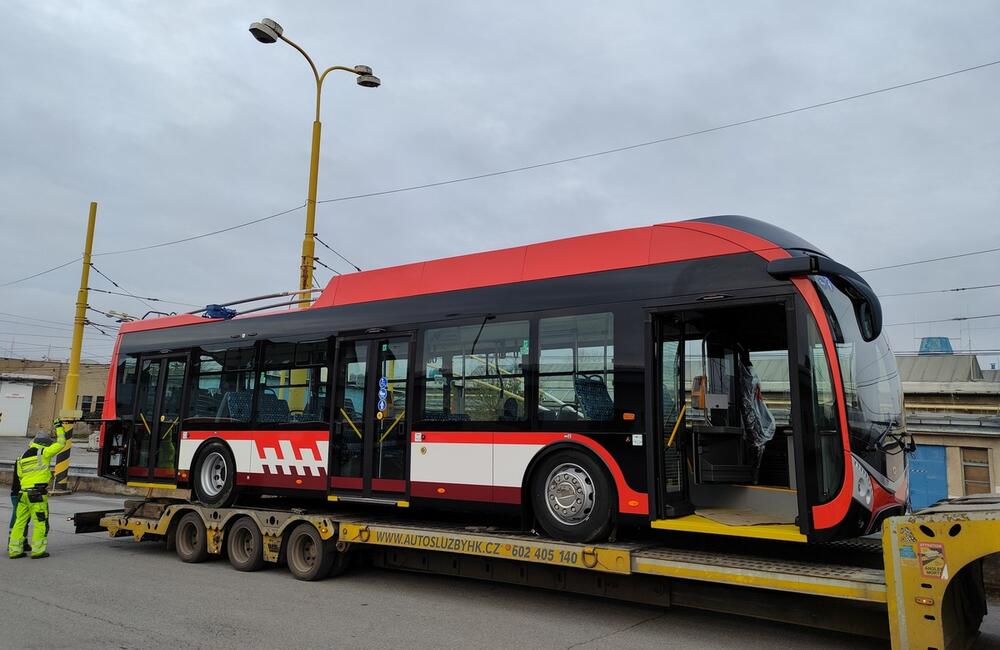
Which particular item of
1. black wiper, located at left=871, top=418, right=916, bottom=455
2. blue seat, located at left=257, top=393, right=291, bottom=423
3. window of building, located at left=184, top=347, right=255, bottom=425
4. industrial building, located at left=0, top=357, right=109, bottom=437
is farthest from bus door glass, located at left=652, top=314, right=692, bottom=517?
industrial building, located at left=0, top=357, right=109, bottom=437

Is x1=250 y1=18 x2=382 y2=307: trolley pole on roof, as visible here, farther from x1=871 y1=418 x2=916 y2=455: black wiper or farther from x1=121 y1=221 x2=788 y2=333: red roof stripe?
x1=871 y1=418 x2=916 y2=455: black wiper

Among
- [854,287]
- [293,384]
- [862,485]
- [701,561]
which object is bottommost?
[701,561]

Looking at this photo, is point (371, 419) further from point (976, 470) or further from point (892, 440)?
point (976, 470)

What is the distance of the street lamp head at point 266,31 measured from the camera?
1132cm

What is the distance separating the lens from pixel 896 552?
5.02m

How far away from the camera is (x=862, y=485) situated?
574cm

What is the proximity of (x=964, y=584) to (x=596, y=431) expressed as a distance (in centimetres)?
317

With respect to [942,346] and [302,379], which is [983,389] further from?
[302,379]

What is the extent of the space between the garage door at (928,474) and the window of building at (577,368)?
70.6ft

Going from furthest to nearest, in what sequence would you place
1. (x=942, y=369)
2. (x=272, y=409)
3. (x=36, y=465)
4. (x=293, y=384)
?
(x=942, y=369)
(x=36, y=465)
(x=272, y=409)
(x=293, y=384)

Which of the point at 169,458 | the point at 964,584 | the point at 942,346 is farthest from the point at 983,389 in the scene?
the point at 169,458

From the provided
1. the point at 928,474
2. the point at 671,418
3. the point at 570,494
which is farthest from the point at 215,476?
the point at 928,474

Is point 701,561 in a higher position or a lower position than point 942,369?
lower

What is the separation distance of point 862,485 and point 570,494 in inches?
102
